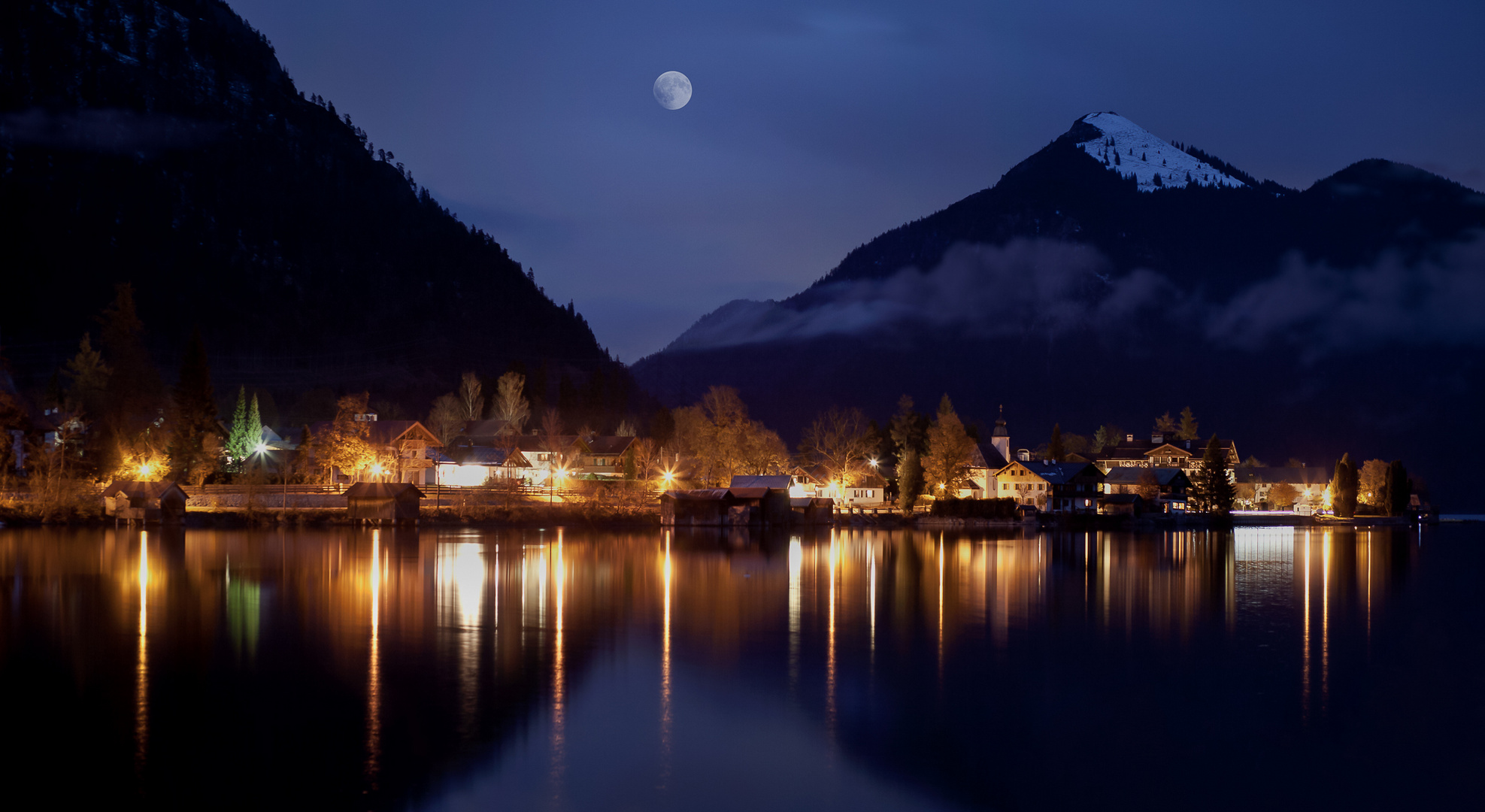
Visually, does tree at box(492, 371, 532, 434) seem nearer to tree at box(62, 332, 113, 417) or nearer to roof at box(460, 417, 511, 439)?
roof at box(460, 417, 511, 439)

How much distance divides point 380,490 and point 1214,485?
238ft

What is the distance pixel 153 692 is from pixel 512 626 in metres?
9.34

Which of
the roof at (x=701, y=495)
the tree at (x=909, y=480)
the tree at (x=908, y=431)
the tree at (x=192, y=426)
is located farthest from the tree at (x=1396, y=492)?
the tree at (x=192, y=426)

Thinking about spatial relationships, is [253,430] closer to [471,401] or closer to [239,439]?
[239,439]

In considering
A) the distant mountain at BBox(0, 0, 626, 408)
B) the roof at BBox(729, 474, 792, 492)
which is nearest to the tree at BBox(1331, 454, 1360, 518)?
the roof at BBox(729, 474, 792, 492)

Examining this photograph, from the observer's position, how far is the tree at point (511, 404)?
4823 inches

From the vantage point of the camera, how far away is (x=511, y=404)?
125 m

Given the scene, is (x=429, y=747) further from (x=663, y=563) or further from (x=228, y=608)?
(x=663, y=563)

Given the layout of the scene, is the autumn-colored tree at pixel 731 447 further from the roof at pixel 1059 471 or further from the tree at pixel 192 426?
the tree at pixel 192 426

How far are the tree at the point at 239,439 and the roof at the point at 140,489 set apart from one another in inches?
644

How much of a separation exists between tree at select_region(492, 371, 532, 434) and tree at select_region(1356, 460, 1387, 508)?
3636 inches

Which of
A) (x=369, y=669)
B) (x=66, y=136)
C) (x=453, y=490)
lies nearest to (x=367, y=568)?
(x=369, y=669)

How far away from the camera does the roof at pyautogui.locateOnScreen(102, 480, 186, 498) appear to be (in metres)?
65.2

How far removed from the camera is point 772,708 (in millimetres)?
20203
